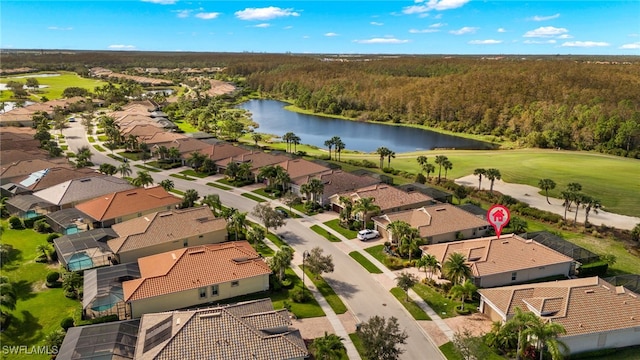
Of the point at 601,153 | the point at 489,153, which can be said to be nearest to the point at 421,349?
the point at 489,153

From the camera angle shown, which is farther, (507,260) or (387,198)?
(387,198)

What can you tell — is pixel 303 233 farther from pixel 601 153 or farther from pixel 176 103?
pixel 176 103

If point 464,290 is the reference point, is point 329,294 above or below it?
below

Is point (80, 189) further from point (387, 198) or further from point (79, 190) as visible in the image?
point (387, 198)

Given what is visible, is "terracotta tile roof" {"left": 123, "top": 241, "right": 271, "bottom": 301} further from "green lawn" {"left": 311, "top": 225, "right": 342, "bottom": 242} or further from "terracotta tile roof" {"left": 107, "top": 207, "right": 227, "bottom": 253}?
"green lawn" {"left": 311, "top": 225, "right": 342, "bottom": 242}

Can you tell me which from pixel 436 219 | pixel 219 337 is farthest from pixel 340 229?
pixel 219 337

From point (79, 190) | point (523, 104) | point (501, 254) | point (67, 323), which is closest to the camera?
point (67, 323)
